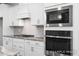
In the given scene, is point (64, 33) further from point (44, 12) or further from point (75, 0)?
point (75, 0)

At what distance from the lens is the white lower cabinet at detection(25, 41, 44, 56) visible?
2191 mm

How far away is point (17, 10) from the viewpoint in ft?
7.31

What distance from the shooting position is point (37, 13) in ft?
8.01

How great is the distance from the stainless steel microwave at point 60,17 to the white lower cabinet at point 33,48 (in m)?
0.38

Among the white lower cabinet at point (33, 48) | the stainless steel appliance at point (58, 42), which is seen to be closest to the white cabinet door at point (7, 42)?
the white lower cabinet at point (33, 48)

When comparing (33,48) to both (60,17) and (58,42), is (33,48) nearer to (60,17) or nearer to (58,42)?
(58,42)

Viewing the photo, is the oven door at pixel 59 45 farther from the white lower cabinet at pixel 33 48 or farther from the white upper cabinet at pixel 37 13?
the white upper cabinet at pixel 37 13

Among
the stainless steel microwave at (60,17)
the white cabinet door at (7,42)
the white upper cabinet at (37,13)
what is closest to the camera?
the stainless steel microwave at (60,17)

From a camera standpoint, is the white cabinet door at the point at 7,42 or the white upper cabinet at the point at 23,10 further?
the white upper cabinet at the point at 23,10

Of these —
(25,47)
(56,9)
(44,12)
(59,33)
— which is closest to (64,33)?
(59,33)

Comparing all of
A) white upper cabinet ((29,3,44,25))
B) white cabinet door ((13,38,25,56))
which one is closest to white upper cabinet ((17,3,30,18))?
white upper cabinet ((29,3,44,25))

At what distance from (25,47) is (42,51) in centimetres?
29

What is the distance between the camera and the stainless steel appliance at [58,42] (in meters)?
1.80

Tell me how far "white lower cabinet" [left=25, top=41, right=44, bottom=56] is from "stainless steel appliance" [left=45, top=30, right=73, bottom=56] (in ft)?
0.38
